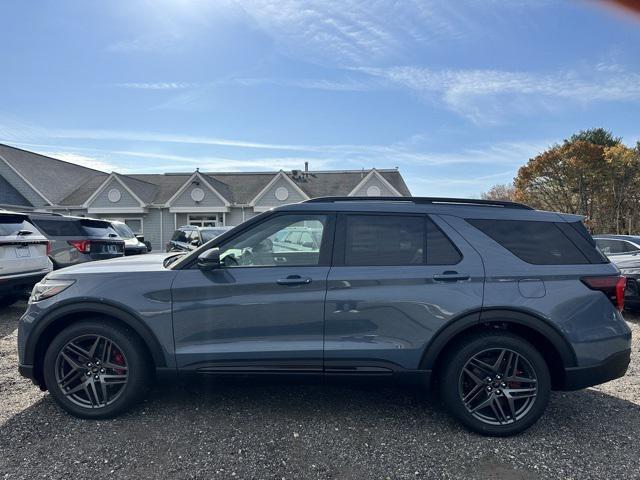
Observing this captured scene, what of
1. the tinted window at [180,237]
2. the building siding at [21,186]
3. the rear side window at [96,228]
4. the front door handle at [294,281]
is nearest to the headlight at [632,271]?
the front door handle at [294,281]

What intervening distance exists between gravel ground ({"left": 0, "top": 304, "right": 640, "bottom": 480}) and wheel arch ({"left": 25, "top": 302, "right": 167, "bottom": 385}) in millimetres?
508

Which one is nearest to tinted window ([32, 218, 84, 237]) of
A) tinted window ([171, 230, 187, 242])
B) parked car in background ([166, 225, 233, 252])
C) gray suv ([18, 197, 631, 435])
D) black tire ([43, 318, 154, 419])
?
parked car in background ([166, 225, 233, 252])

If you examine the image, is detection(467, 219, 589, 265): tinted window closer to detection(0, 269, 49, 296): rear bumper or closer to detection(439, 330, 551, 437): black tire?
detection(439, 330, 551, 437): black tire

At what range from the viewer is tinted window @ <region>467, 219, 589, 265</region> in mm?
2871

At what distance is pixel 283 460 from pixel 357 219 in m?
1.78

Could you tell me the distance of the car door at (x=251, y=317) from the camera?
9.30 feet

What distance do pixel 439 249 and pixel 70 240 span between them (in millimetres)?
7422

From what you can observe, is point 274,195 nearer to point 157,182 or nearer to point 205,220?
point 205,220

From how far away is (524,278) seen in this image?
281cm

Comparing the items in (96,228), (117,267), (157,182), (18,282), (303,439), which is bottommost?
(303,439)

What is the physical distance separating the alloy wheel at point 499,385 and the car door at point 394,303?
0.43m

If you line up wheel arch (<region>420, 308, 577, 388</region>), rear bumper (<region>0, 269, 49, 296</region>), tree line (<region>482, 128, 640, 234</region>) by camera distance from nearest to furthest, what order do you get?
1. wheel arch (<region>420, 308, 577, 388</region>)
2. rear bumper (<region>0, 269, 49, 296</region>)
3. tree line (<region>482, 128, 640, 234</region>)

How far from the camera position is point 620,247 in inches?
307

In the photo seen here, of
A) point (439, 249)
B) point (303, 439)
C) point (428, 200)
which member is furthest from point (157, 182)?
point (439, 249)
